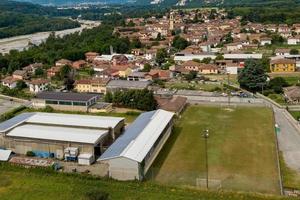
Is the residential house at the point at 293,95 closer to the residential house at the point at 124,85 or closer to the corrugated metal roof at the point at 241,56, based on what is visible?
the residential house at the point at 124,85

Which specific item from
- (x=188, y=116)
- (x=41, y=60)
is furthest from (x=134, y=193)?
(x=41, y=60)

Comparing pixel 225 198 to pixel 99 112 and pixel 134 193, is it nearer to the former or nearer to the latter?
pixel 134 193

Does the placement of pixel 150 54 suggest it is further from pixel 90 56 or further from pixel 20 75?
pixel 20 75

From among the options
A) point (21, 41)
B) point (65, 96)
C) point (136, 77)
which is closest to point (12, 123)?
point (65, 96)

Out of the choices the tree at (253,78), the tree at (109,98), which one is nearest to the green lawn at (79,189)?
the tree at (109,98)

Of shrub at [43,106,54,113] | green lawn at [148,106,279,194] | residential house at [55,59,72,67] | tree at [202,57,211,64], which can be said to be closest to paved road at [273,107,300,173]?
green lawn at [148,106,279,194]
